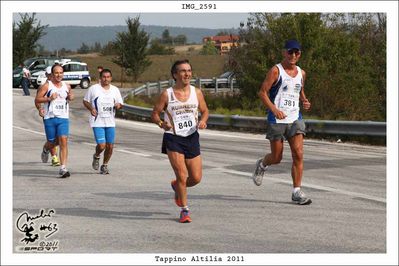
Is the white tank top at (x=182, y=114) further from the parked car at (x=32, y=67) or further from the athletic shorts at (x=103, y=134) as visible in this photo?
the parked car at (x=32, y=67)

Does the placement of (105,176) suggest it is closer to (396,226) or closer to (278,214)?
(278,214)

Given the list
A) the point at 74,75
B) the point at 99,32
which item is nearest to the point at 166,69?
the point at 74,75

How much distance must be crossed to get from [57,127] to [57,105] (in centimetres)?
37

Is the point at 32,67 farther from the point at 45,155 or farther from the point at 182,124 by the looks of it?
the point at 182,124

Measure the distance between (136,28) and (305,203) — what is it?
43.2 meters

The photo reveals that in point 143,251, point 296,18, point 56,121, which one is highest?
point 296,18

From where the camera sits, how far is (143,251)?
24.8 ft

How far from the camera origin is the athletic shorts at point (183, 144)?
8.94 meters

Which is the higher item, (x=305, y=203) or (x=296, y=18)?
(x=296, y=18)

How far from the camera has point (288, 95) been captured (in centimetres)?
1006

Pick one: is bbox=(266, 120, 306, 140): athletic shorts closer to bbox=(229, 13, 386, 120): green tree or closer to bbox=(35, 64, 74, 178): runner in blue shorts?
bbox=(35, 64, 74, 178): runner in blue shorts

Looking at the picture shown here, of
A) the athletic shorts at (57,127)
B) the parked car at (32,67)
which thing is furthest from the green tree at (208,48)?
the athletic shorts at (57,127)

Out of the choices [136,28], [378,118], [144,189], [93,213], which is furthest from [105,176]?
[136,28]

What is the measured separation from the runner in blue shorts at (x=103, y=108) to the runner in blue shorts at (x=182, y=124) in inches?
188
